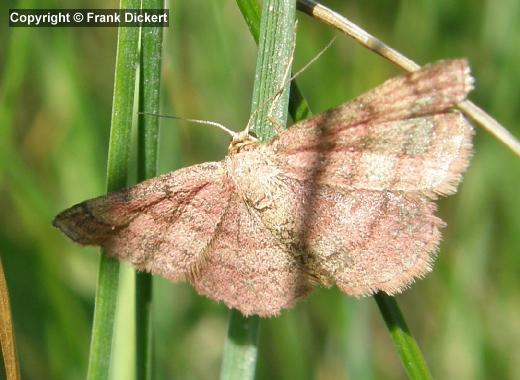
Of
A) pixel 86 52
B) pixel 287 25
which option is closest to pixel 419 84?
pixel 287 25

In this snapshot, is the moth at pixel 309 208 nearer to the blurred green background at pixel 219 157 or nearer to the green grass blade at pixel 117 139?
the green grass blade at pixel 117 139

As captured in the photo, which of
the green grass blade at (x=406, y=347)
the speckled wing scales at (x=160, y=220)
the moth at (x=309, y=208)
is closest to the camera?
the green grass blade at (x=406, y=347)

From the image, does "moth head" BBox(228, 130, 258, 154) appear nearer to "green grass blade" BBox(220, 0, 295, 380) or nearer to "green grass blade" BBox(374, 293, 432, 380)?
"green grass blade" BBox(220, 0, 295, 380)

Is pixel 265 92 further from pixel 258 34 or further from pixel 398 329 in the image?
pixel 398 329

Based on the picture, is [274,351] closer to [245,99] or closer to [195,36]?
[245,99]

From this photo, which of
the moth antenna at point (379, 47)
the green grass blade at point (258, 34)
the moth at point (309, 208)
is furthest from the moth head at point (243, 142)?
the moth antenna at point (379, 47)

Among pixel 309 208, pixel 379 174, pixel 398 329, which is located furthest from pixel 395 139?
pixel 398 329
